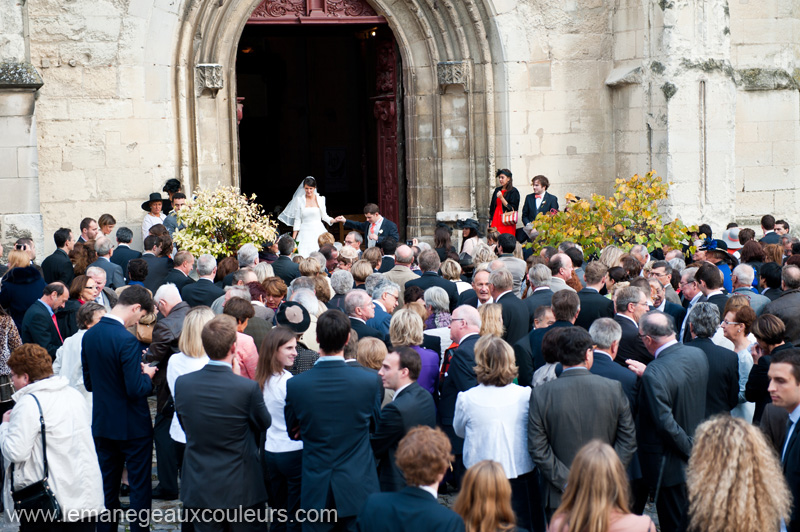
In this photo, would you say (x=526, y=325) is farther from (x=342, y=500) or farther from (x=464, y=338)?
(x=342, y=500)

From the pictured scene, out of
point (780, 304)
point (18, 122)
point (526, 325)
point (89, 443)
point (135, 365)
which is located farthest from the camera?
point (18, 122)

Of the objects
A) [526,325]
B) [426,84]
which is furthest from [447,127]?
[526,325]

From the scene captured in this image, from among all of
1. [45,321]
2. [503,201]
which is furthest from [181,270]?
[503,201]

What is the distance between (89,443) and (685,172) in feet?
32.8

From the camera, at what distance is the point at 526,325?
7453mm

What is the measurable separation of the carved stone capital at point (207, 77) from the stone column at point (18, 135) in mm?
2282

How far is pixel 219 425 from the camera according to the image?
17.0 feet

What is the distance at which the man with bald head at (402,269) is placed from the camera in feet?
29.0

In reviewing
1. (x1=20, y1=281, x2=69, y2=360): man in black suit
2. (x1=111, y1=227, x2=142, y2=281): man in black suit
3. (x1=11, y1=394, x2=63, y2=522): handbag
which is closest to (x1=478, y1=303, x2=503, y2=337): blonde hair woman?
(x1=11, y1=394, x2=63, y2=522): handbag

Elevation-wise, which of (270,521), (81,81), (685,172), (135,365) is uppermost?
(81,81)

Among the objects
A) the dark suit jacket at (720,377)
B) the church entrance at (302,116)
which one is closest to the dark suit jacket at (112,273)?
the dark suit jacket at (720,377)

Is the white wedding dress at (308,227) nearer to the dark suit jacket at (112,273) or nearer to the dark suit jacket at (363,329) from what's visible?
the dark suit jacket at (112,273)

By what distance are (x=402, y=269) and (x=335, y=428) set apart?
3884 mm

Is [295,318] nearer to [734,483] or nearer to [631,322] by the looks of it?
[631,322]
